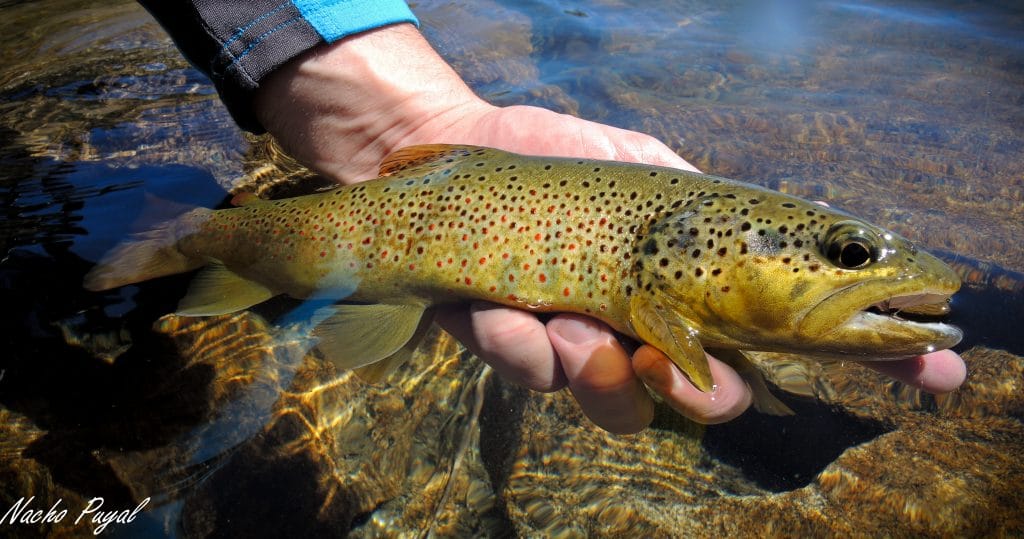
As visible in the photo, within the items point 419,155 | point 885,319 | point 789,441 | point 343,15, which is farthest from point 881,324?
point 343,15

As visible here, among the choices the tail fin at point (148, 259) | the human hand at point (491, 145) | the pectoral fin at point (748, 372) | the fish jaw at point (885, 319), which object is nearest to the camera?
the fish jaw at point (885, 319)

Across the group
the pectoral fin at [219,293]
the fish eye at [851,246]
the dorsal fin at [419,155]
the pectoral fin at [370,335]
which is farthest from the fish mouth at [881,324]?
the pectoral fin at [219,293]

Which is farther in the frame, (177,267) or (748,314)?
(177,267)

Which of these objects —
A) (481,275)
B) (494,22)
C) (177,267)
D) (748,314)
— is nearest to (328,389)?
(177,267)

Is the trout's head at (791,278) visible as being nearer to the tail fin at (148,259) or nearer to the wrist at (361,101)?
the wrist at (361,101)

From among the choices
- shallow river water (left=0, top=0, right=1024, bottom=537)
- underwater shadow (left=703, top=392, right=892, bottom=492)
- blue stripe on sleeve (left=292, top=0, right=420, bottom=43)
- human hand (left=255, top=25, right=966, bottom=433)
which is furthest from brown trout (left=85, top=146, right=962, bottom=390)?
underwater shadow (left=703, top=392, right=892, bottom=492)

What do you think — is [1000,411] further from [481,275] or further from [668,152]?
[481,275]

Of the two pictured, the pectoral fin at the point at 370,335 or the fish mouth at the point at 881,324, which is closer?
the fish mouth at the point at 881,324
